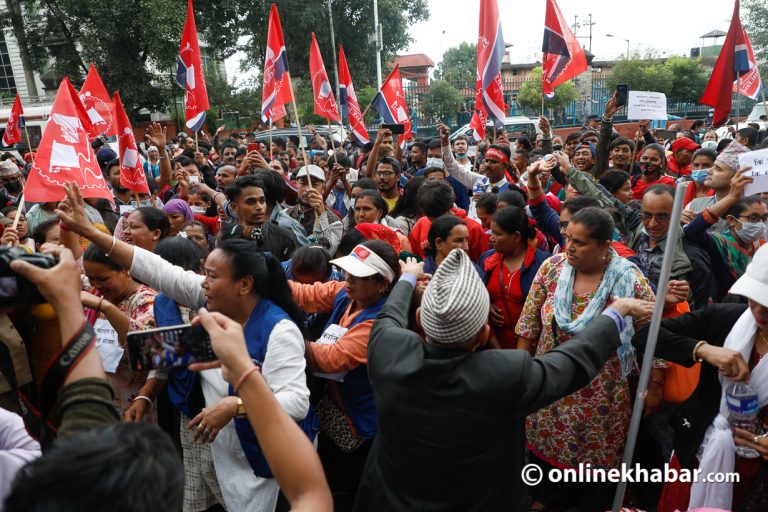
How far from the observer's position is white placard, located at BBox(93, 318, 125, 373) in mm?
2863

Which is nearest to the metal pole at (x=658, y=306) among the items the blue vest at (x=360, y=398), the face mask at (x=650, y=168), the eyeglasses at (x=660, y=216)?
the blue vest at (x=360, y=398)

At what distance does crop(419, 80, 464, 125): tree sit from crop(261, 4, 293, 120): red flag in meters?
27.6

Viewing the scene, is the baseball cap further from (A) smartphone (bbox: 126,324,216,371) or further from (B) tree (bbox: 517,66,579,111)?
(B) tree (bbox: 517,66,579,111)

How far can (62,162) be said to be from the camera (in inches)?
139

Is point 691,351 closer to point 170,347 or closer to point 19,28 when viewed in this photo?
point 170,347

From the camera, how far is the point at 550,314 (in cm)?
291

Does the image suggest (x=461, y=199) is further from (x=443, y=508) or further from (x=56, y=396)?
(x=56, y=396)

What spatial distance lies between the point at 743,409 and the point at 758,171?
6.61ft

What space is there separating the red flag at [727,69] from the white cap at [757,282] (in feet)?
16.1

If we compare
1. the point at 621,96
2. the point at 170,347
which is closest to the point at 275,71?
the point at 621,96

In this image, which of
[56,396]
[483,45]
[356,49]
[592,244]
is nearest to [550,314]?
[592,244]

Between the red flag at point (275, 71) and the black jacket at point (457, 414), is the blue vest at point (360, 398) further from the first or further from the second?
the red flag at point (275, 71)

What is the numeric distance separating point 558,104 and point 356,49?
11617 millimetres

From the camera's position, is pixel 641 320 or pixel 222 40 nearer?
pixel 641 320
